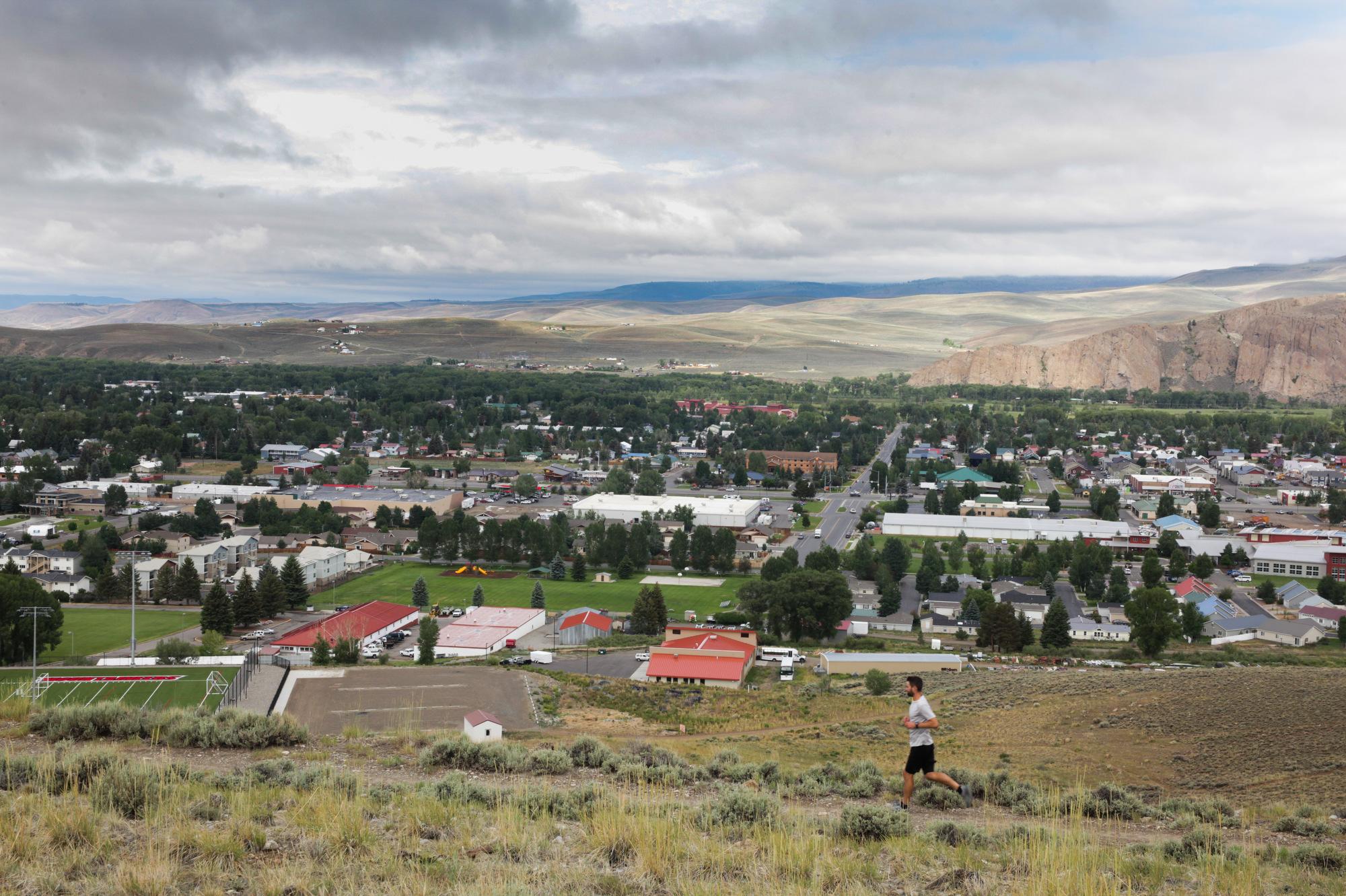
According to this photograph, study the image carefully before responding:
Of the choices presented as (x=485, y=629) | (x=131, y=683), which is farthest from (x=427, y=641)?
(x=131, y=683)

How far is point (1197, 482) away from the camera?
164ft

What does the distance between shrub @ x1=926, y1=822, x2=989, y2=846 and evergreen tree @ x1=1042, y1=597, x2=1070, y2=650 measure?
20.5m

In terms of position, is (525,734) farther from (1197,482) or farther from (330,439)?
(330,439)

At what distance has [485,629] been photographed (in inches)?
971

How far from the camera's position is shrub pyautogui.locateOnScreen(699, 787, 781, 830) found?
17.9 feet

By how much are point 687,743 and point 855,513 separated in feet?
109

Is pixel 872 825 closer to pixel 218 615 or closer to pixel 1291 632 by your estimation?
pixel 218 615

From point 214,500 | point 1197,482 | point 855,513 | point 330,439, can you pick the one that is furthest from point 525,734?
point 330,439

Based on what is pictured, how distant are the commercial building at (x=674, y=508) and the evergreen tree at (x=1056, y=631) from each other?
653 inches

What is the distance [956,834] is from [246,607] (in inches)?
938

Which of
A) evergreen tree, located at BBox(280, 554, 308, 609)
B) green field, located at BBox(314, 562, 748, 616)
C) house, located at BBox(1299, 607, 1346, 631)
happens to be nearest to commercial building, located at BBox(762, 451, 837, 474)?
green field, located at BBox(314, 562, 748, 616)

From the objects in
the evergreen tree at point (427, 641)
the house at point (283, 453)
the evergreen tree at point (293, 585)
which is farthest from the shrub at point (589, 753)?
the house at point (283, 453)

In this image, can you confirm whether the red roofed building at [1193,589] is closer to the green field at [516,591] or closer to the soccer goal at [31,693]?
the green field at [516,591]

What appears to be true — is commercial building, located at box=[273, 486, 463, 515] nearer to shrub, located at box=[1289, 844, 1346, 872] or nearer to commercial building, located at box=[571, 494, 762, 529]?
commercial building, located at box=[571, 494, 762, 529]
